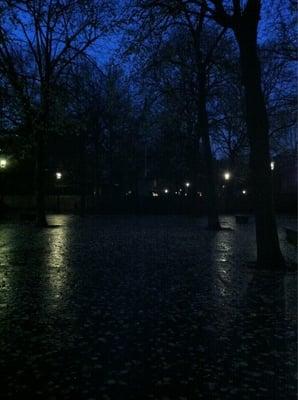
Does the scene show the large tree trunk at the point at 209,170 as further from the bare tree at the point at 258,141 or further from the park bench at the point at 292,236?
the bare tree at the point at 258,141

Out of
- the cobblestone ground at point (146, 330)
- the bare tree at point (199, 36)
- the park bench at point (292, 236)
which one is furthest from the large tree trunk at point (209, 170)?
the cobblestone ground at point (146, 330)

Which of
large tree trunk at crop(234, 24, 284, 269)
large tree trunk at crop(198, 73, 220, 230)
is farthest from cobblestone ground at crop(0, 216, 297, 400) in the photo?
large tree trunk at crop(198, 73, 220, 230)

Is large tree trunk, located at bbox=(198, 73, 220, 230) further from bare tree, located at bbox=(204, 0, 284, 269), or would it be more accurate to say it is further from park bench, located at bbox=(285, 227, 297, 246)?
bare tree, located at bbox=(204, 0, 284, 269)

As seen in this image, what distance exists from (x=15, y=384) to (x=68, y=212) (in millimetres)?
47242

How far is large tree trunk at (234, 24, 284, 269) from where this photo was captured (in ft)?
41.9

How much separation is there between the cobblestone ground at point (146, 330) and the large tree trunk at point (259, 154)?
0.91m

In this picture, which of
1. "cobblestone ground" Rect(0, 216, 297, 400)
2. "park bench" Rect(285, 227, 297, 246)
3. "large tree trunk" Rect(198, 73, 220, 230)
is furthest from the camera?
"large tree trunk" Rect(198, 73, 220, 230)

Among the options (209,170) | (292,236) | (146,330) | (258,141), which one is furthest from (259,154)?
(209,170)

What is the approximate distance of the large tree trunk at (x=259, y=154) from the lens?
1277 centimetres

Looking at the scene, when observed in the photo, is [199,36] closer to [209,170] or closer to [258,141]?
[209,170]

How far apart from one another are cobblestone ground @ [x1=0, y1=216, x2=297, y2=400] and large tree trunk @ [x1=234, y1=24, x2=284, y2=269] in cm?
91

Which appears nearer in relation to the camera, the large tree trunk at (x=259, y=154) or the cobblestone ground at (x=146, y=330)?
the cobblestone ground at (x=146, y=330)

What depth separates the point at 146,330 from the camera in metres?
6.90

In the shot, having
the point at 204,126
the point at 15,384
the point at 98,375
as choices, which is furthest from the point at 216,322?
the point at 204,126
